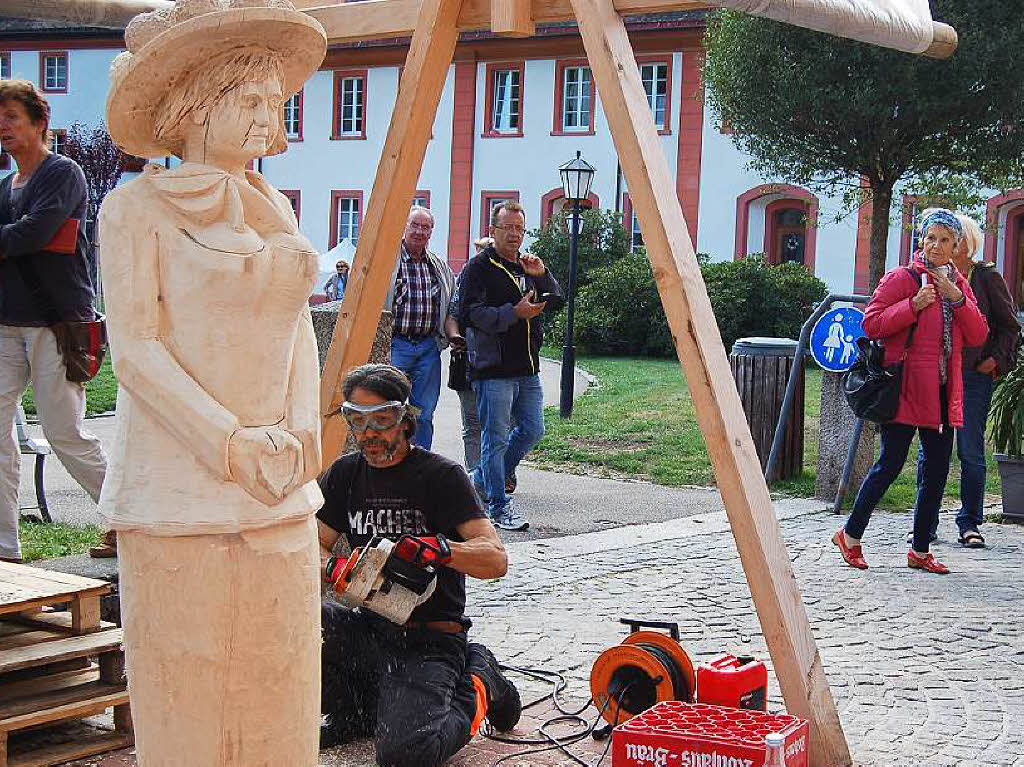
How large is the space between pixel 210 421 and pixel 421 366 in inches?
237

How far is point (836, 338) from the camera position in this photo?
9992mm

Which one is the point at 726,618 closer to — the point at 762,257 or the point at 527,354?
the point at 527,354

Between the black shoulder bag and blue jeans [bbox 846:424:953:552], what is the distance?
0.15 meters

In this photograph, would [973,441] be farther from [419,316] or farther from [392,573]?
[392,573]

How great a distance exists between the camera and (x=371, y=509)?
4.94 m

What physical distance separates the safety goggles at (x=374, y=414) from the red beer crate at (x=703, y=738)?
1.29 meters

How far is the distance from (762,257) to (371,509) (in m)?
23.4

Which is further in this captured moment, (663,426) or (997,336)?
(663,426)

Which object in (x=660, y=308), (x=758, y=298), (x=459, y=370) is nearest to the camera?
(x=459, y=370)

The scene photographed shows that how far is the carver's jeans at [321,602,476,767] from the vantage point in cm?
460

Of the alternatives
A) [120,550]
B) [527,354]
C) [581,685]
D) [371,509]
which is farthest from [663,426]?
[120,550]

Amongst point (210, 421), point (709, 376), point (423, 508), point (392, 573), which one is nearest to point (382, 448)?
point (423, 508)

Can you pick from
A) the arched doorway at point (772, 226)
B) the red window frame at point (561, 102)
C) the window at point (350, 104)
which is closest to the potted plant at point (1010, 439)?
the arched doorway at point (772, 226)

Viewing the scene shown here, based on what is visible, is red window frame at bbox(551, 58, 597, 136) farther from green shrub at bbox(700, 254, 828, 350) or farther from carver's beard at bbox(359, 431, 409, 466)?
carver's beard at bbox(359, 431, 409, 466)
